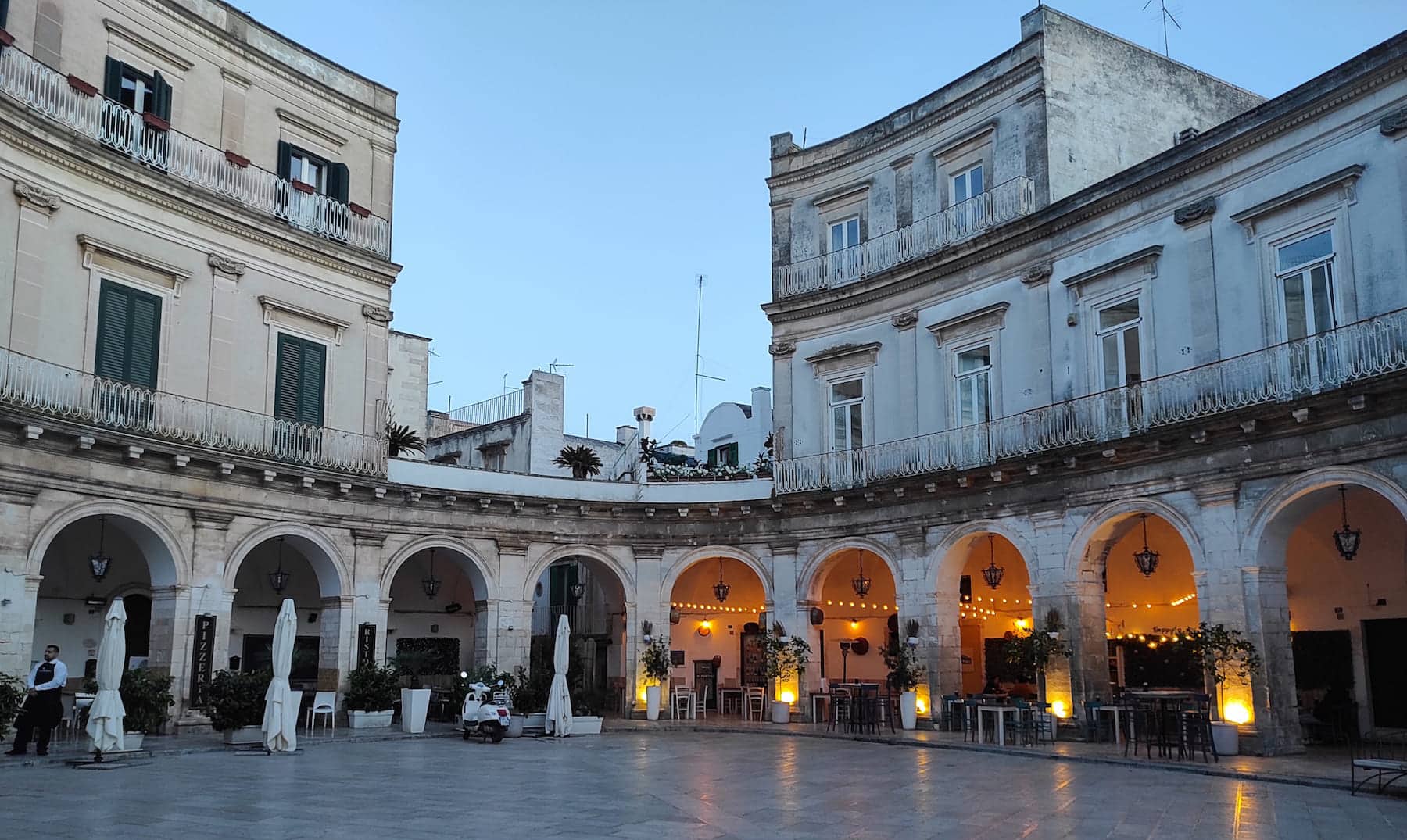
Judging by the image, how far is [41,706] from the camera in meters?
16.0

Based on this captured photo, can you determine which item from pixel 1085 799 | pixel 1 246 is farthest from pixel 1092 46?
pixel 1 246

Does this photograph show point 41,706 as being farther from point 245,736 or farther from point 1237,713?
point 1237,713

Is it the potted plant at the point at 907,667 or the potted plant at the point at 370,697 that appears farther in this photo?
the potted plant at the point at 907,667

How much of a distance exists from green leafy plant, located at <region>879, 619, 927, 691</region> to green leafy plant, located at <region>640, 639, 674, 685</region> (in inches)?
193

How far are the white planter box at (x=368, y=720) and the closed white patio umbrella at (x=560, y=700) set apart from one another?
3.13m

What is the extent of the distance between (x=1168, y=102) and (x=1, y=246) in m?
21.2

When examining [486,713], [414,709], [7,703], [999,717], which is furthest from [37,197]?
[999,717]

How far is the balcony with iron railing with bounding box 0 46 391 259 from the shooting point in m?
18.3

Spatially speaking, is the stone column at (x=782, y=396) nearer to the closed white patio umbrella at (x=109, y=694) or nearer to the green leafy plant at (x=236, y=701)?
the green leafy plant at (x=236, y=701)

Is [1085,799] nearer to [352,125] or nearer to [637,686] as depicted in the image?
[637,686]

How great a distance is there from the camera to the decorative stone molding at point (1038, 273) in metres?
21.1

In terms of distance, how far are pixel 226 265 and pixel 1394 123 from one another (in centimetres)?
1850

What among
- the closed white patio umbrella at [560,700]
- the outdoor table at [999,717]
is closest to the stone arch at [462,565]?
the closed white patio umbrella at [560,700]

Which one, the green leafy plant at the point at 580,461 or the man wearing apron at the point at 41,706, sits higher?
the green leafy plant at the point at 580,461
